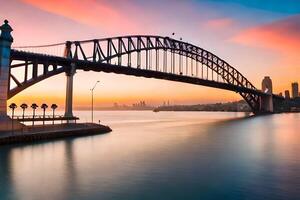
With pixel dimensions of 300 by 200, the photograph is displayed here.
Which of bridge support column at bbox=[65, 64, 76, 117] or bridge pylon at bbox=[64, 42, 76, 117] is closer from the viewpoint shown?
bridge pylon at bbox=[64, 42, 76, 117]

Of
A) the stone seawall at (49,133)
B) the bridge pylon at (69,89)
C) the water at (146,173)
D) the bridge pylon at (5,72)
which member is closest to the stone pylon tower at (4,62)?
the bridge pylon at (5,72)

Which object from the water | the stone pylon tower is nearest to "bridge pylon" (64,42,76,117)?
the stone pylon tower

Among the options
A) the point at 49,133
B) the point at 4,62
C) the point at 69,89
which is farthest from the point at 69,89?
the point at 4,62

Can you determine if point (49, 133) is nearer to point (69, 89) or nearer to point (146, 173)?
point (69, 89)

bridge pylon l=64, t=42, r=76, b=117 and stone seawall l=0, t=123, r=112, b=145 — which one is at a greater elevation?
bridge pylon l=64, t=42, r=76, b=117

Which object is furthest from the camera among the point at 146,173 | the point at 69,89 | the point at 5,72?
the point at 69,89

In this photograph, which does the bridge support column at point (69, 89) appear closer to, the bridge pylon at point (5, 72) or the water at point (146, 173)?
the bridge pylon at point (5, 72)

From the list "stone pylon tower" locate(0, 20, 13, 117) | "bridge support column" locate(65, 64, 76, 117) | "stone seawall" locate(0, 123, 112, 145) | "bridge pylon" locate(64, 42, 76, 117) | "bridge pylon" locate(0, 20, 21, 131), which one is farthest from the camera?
"bridge support column" locate(65, 64, 76, 117)

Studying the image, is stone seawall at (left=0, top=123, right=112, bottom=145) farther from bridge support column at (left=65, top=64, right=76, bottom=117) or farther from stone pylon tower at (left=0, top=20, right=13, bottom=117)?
bridge support column at (left=65, top=64, right=76, bottom=117)

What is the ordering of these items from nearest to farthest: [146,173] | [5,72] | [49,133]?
1. [146,173]
2. [5,72]
3. [49,133]

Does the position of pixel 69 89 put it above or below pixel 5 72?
below

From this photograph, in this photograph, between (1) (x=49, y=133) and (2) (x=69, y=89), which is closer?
(1) (x=49, y=133)
